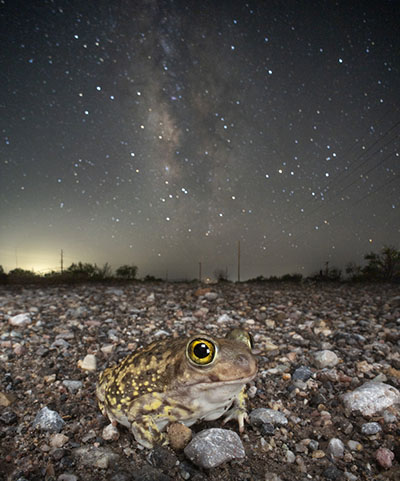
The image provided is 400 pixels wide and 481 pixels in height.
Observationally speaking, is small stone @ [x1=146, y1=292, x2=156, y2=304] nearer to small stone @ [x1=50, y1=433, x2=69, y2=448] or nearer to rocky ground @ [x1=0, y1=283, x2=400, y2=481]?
rocky ground @ [x1=0, y1=283, x2=400, y2=481]

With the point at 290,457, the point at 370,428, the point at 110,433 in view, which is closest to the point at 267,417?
the point at 290,457

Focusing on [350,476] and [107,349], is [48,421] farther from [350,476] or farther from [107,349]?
[350,476]

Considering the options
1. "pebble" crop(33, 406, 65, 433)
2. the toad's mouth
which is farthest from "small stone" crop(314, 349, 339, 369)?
"pebble" crop(33, 406, 65, 433)

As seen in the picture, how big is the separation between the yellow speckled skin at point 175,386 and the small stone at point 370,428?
1064 mm

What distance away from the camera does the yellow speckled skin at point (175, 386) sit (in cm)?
222

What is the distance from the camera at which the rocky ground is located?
2.28 meters

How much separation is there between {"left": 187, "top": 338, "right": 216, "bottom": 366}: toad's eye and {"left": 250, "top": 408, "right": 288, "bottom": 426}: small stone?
1069 mm

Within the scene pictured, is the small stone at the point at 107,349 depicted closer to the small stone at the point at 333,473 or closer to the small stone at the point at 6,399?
the small stone at the point at 6,399

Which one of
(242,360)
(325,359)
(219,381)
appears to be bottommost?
(325,359)

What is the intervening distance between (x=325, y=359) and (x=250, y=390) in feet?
4.12

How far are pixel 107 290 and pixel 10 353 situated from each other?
14.7 ft

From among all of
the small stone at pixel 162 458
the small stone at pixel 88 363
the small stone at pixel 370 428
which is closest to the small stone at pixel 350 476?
the small stone at pixel 370 428

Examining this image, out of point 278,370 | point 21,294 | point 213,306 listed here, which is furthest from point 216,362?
point 21,294

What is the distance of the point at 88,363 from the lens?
4.02 metres
